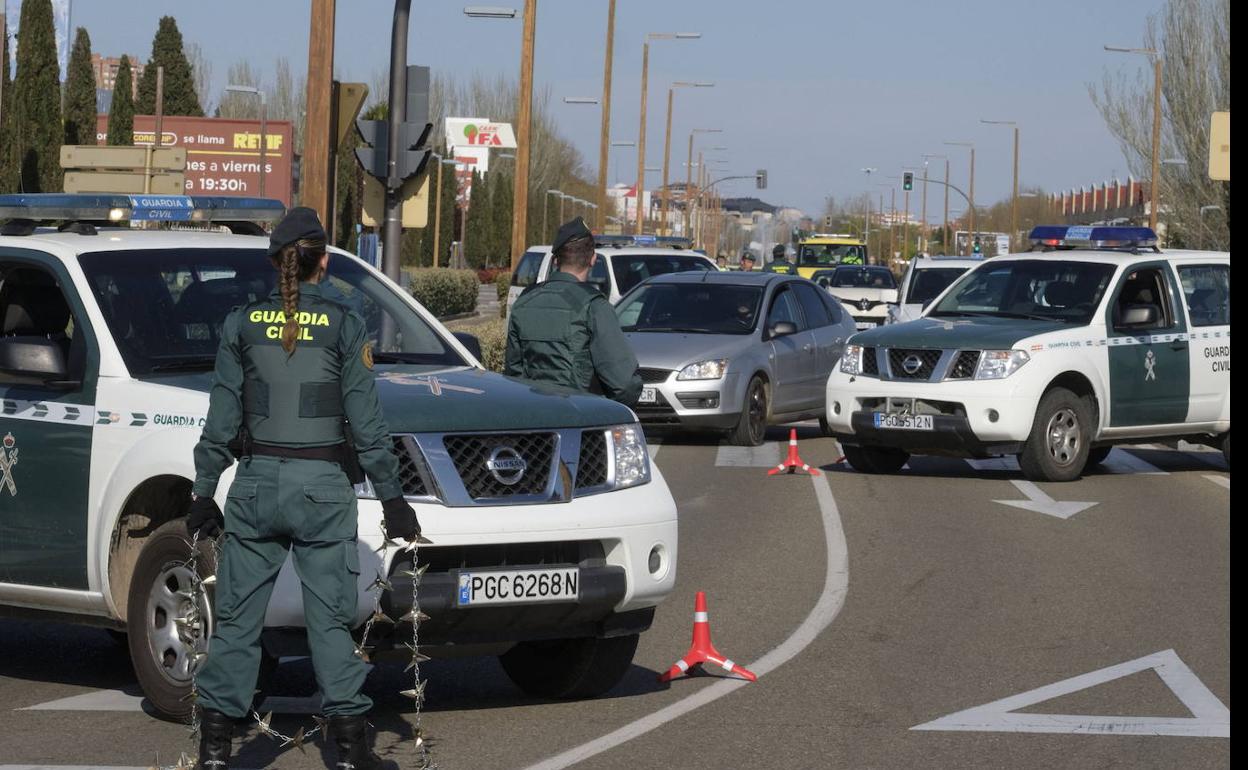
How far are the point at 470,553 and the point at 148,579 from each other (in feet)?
3.80

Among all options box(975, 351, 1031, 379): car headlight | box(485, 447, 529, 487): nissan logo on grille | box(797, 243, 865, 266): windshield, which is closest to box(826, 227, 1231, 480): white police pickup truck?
box(975, 351, 1031, 379): car headlight

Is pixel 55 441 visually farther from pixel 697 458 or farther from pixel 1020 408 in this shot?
pixel 697 458

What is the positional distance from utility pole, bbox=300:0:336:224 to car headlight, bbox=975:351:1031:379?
6302 mm

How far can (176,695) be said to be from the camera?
23.1 ft

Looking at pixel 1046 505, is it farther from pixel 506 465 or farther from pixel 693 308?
pixel 506 465

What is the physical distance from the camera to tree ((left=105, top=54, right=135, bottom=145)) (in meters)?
63.2

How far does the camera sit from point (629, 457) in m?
7.36

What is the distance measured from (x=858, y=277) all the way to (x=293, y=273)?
127ft

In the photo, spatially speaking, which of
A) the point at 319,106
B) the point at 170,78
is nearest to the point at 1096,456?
the point at 319,106

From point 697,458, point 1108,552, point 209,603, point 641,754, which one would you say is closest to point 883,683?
point 641,754

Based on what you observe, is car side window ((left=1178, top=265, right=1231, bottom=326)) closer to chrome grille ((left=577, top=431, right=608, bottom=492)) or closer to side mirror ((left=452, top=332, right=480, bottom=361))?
side mirror ((left=452, top=332, right=480, bottom=361))

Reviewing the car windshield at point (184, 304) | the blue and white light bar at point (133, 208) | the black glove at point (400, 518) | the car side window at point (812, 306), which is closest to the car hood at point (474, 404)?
the car windshield at point (184, 304)

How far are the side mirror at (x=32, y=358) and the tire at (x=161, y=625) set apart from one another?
77cm

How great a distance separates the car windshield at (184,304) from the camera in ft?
25.0
